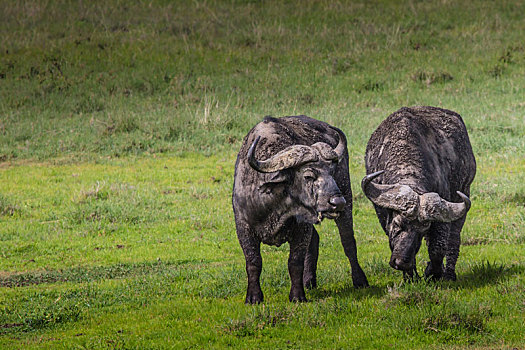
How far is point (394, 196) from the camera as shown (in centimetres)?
797

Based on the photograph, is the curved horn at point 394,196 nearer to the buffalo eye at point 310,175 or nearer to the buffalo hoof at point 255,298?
the buffalo eye at point 310,175

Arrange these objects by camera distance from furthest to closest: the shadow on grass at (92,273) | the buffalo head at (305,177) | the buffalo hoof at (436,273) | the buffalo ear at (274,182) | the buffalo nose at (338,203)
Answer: the shadow on grass at (92,273)
the buffalo hoof at (436,273)
the buffalo ear at (274,182)
the buffalo head at (305,177)
the buffalo nose at (338,203)

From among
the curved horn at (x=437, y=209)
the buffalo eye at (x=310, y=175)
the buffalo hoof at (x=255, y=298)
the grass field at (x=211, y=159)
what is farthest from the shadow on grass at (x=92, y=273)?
the curved horn at (x=437, y=209)

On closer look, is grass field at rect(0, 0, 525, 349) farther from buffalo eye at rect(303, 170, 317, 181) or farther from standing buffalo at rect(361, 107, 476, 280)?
buffalo eye at rect(303, 170, 317, 181)

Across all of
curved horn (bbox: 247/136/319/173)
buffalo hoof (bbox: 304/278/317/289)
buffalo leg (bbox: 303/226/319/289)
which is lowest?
buffalo hoof (bbox: 304/278/317/289)

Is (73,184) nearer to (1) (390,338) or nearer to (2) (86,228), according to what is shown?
(2) (86,228)

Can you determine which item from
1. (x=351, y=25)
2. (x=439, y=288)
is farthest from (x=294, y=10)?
(x=439, y=288)

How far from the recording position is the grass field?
7777 mm

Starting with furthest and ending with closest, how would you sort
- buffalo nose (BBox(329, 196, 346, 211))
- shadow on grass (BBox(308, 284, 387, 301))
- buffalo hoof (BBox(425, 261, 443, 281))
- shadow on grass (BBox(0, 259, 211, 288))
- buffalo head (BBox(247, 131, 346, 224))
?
shadow on grass (BBox(0, 259, 211, 288)), buffalo hoof (BBox(425, 261, 443, 281)), shadow on grass (BBox(308, 284, 387, 301)), buffalo head (BBox(247, 131, 346, 224)), buffalo nose (BBox(329, 196, 346, 211))

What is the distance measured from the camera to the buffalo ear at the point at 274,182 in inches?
318

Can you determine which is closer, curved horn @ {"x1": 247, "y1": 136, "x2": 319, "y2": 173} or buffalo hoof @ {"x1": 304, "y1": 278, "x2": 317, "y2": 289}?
curved horn @ {"x1": 247, "y1": 136, "x2": 319, "y2": 173}

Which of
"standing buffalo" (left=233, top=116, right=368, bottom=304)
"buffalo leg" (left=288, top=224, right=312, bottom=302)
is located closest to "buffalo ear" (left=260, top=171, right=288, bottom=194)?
"standing buffalo" (left=233, top=116, right=368, bottom=304)

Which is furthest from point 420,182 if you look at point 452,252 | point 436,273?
point 452,252

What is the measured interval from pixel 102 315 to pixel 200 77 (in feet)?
59.3
